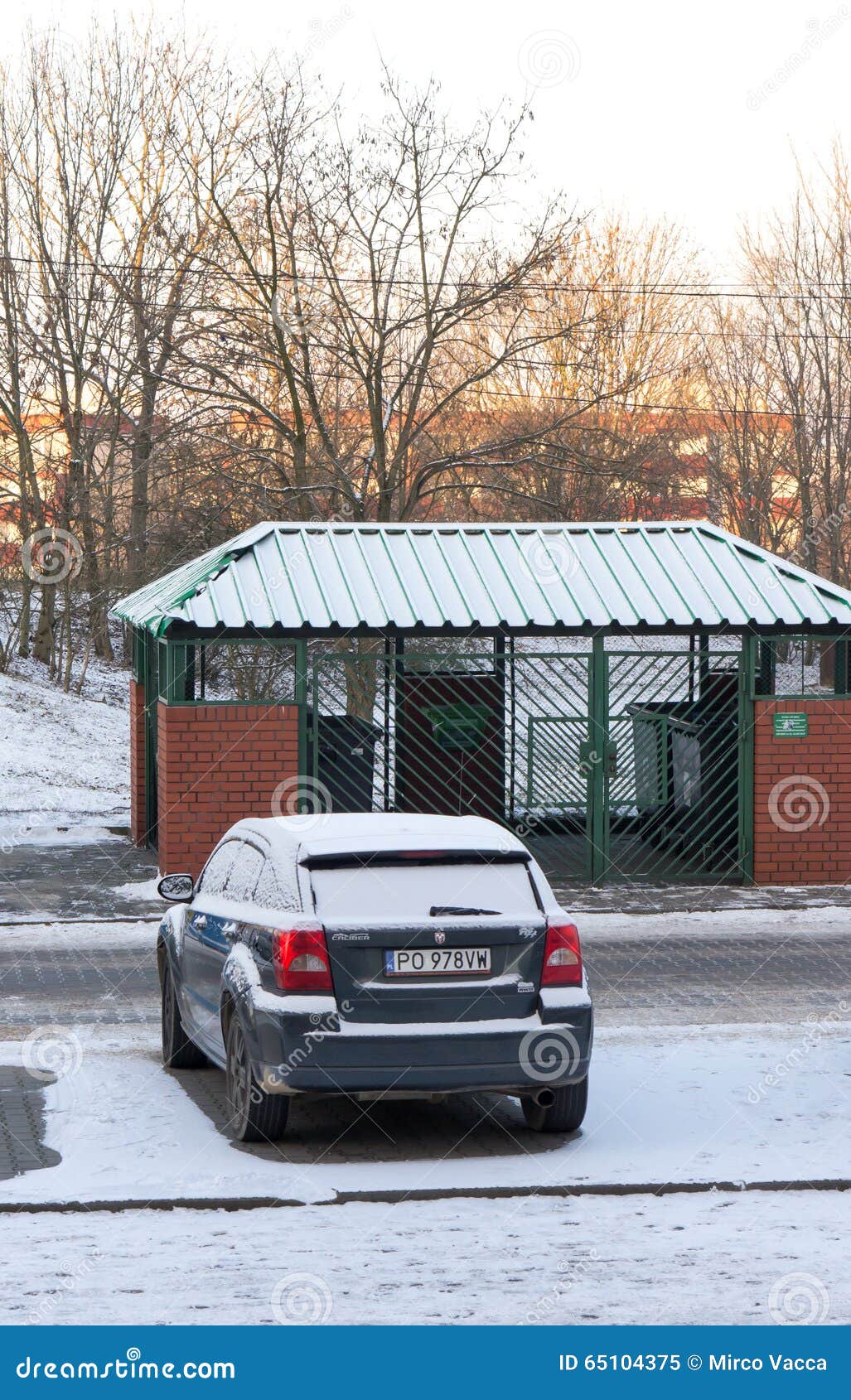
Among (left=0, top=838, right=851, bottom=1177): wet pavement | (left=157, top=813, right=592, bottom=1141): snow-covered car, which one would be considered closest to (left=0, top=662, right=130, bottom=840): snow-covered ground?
(left=0, top=838, right=851, bottom=1177): wet pavement

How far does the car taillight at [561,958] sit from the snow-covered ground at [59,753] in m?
13.0

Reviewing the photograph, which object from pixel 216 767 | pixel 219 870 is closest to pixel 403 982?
pixel 219 870

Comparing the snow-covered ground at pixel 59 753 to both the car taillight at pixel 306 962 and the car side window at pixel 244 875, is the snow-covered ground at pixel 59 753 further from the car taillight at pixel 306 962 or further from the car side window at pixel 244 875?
the car taillight at pixel 306 962

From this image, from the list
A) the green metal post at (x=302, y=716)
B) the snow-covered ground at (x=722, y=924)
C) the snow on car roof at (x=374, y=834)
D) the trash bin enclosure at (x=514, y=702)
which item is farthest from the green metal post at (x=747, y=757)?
the snow on car roof at (x=374, y=834)

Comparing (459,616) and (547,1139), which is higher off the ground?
(459,616)

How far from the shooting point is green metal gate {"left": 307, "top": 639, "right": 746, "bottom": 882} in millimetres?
15625

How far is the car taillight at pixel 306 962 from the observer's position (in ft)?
22.6

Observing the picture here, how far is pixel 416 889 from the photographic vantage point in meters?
7.13

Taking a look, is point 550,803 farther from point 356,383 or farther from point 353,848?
point 356,383

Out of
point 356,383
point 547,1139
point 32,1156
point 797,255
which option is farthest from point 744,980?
point 797,255

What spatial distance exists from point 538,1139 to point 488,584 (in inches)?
347

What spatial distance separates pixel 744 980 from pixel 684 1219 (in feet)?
17.1

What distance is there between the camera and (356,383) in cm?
2794

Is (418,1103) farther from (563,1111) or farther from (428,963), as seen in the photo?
(428,963)
